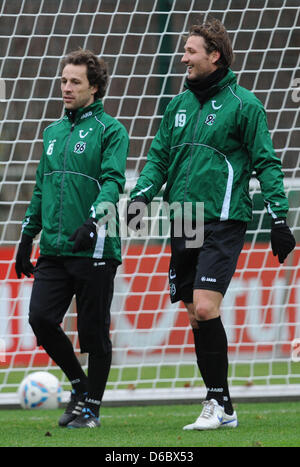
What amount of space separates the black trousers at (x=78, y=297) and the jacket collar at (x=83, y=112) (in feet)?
2.29

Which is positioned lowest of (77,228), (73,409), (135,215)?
(73,409)

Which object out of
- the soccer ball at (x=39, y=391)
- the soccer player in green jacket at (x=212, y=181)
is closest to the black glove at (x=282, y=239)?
the soccer player in green jacket at (x=212, y=181)

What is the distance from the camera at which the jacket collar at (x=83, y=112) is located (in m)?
4.86

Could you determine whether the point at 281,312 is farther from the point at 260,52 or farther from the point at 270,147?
the point at 270,147

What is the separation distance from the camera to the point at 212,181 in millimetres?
4449

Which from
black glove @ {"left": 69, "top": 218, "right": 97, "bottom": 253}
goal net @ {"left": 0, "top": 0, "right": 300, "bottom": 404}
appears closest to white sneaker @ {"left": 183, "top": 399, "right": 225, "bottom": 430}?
black glove @ {"left": 69, "top": 218, "right": 97, "bottom": 253}

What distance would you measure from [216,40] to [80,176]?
902 mm

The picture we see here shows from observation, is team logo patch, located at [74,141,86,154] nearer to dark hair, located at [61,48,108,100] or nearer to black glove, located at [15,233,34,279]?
dark hair, located at [61,48,108,100]

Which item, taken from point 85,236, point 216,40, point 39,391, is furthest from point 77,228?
point 39,391

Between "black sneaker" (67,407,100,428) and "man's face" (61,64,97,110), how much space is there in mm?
1472

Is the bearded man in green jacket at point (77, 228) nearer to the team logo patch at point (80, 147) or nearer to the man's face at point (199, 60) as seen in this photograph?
A: the team logo patch at point (80, 147)

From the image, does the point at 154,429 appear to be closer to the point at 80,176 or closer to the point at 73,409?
the point at 73,409
